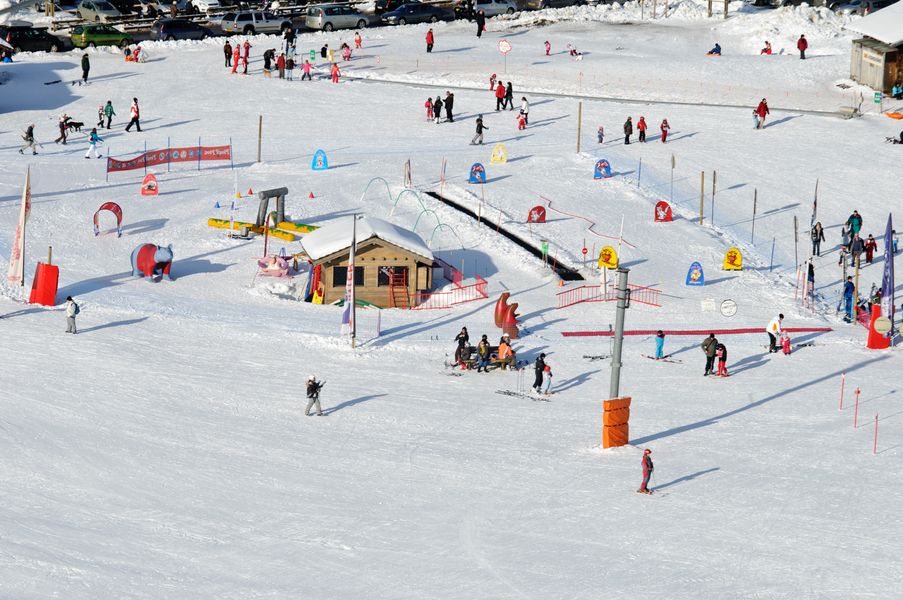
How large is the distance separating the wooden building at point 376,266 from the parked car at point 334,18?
3363cm

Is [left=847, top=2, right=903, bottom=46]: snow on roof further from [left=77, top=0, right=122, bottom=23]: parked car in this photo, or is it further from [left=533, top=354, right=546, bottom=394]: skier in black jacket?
[left=77, top=0, right=122, bottom=23]: parked car

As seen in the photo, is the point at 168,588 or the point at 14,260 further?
the point at 14,260

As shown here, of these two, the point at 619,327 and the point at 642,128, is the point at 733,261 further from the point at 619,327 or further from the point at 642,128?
the point at 619,327

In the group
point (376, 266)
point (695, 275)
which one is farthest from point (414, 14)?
point (376, 266)

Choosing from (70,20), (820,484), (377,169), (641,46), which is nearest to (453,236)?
(377,169)

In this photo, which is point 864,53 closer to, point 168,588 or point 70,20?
point 70,20

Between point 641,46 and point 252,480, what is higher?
point 641,46

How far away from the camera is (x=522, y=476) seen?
96.6 feet

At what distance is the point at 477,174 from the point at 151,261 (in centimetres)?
1367

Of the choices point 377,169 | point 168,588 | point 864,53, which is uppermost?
point 864,53

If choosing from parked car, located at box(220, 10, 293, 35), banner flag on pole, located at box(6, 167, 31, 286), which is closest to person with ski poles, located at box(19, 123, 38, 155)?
banner flag on pole, located at box(6, 167, 31, 286)

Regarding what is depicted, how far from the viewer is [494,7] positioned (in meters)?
77.2

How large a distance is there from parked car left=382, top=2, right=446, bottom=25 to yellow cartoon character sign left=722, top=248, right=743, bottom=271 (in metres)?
33.9

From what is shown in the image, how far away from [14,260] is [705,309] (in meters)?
18.6
